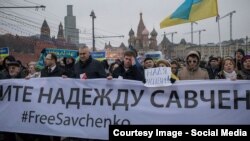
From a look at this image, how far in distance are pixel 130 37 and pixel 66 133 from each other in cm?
11247

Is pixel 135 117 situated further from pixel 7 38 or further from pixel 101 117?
pixel 7 38

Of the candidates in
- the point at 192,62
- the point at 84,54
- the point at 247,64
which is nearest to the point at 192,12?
the point at 247,64

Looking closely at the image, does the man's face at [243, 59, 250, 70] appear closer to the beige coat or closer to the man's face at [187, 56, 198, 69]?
the beige coat

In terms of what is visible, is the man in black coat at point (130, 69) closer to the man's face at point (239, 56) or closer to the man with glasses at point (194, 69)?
the man with glasses at point (194, 69)

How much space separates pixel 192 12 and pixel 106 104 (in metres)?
3.32

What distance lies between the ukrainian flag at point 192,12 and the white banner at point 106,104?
8.35 ft

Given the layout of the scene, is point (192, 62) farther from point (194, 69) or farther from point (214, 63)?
point (214, 63)

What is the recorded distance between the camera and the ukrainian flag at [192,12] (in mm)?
7422

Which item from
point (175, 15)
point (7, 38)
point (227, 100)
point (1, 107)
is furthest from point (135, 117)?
point (7, 38)

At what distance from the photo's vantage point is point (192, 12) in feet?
25.5

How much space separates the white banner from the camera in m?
5.22

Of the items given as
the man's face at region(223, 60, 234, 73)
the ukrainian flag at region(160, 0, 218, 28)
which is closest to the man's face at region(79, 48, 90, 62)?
the man's face at region(223, 60, 234, 73)

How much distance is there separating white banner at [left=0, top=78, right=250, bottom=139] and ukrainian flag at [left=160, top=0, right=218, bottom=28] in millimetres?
2546
